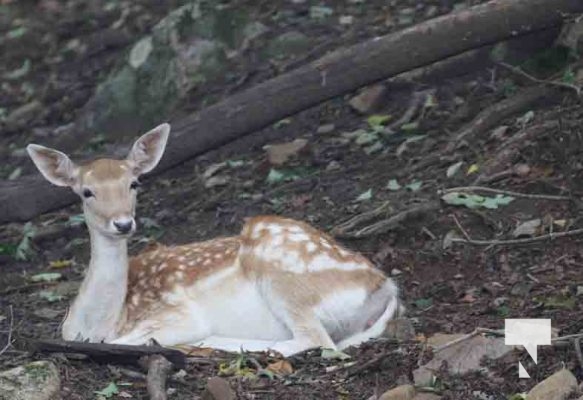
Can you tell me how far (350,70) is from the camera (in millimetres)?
8867

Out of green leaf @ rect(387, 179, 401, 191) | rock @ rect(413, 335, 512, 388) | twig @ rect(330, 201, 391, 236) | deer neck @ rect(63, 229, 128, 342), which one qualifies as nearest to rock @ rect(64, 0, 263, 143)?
green leaf @ rect(387, 179, 401, 191)

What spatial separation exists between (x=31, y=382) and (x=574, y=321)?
2.44 m

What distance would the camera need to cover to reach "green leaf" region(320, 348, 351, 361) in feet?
22.2

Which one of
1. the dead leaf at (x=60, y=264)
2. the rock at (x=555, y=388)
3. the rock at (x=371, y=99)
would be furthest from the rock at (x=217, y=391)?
the rock at (x=371, y=99)

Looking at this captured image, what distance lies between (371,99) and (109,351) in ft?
14.7

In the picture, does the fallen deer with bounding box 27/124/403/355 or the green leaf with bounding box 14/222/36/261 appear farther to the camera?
the green leaf with bounding box 14/222/36/261

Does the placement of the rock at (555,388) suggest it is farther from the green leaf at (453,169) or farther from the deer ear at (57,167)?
the green leaf at (453,169)

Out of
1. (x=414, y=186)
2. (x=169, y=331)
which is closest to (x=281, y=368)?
(x=169, y=331)

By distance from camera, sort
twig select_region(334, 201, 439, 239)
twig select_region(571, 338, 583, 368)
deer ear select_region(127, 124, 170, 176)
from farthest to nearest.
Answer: twig select_region(334, 201, 439, 239), deer ear select_region(127, 124, 170, 176), twig select_region(571, 338, 583, 368)

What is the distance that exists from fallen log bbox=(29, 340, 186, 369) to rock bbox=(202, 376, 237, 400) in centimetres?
49

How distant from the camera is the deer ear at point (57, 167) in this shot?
7688mm

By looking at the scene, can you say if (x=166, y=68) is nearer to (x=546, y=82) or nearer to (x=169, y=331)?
(x=546, y=82)

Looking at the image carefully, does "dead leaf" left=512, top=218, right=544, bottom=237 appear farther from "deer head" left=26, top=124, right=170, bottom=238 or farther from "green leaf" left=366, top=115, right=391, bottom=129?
"green leaf" left=366, top=115, right=391, bottom=129

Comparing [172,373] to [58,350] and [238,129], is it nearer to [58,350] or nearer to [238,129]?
[58,350]
